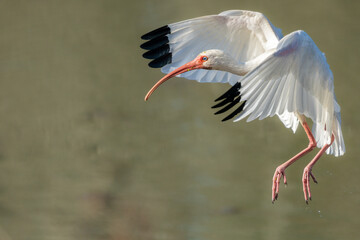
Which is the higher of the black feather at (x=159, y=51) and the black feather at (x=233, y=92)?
the black feather at (x=159, y=51)

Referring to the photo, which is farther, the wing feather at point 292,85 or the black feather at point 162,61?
the black feather at point 162,61

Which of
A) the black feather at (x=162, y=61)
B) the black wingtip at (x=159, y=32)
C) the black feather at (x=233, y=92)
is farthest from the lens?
the black feather at (x=162, y=61)

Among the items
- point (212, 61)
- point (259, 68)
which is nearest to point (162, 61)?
point (212, 61)

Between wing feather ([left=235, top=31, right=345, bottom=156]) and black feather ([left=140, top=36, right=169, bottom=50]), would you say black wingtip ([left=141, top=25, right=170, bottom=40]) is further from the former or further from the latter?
wing feather ([left=235, top=31, right=345, bottom=156])

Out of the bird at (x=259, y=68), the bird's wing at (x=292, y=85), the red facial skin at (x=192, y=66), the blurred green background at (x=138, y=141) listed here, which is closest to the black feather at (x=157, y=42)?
the bird at (x=259, y=68)

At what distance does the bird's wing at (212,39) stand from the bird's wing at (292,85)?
584 mm

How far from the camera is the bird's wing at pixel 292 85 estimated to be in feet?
16.3

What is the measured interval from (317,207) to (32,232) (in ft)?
8.79

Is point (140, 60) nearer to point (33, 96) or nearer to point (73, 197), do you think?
point (33, 96)

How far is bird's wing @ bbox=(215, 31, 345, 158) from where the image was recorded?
16.3 ft

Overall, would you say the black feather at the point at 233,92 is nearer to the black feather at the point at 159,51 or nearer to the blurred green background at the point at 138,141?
the black feather at the point at 159,51

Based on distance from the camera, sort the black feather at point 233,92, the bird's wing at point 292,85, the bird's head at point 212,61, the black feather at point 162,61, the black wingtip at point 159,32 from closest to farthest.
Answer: the black feather at point 233,92 → the bird's wing at point 292,85 → the bird's head at point 212,61 → the black wingtip at point 159,32 → the black feather at point 162,61

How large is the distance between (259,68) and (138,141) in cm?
397

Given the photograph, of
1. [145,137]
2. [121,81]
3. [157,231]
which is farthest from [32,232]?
[121,81]
